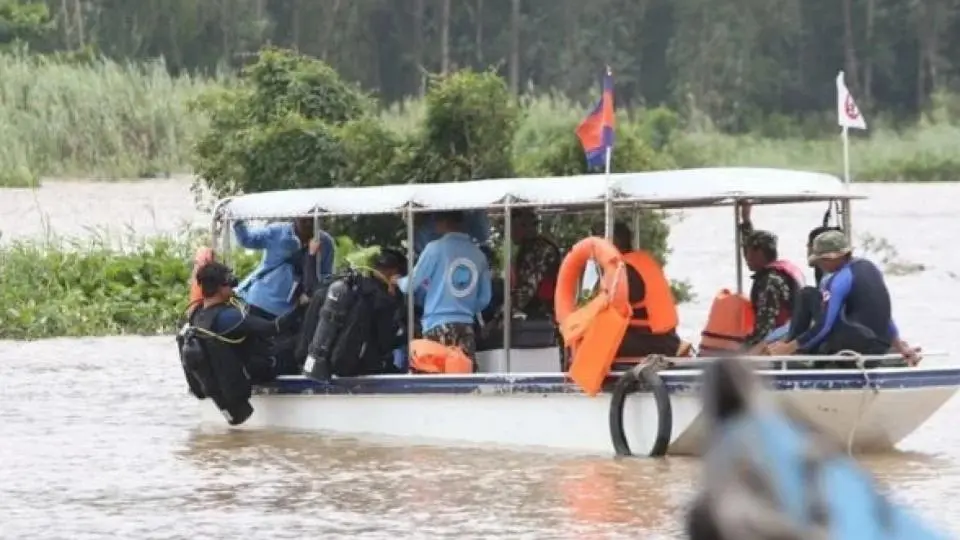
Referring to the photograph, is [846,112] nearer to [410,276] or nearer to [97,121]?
[410,276]

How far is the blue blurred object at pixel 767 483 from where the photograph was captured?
2.67 meters

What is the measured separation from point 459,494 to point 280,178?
39.8 feet

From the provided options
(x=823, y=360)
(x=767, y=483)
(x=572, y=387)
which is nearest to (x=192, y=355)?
(x=572, y=387)

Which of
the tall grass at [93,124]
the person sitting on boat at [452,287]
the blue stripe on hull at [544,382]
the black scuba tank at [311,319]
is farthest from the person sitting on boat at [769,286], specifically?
the tall grass at [93,124]

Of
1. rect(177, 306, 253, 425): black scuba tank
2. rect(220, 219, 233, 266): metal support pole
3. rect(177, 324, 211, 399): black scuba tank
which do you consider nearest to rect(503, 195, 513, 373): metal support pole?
rect(177, 306, 253, 425): black scuba tank

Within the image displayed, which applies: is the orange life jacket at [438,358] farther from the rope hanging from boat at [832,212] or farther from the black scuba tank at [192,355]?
the rope hanging from boat at [832,212]

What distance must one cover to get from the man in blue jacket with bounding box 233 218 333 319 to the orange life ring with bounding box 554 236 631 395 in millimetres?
2621

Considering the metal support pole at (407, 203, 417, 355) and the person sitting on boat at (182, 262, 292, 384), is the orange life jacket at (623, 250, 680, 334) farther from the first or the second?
the person sitting on boat at (182, 262, 292, 384)

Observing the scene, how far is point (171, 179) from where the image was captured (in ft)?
137

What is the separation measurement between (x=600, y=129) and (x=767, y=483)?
11365mm

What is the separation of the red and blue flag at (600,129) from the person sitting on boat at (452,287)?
35.5 inches

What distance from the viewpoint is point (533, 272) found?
47.2 feet

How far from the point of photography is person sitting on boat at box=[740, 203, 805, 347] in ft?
43.4

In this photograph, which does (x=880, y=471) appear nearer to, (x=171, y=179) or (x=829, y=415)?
(x=829, y=415)
